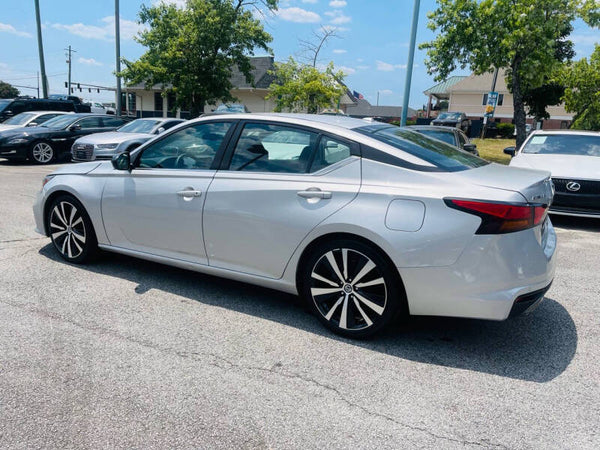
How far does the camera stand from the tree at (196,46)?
70.2 ft

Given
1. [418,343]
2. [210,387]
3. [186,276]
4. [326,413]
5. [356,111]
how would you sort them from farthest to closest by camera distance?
1. [356,111]
2. [186,276]
3. [418,343]
4. [210,387]
5. [326,413]

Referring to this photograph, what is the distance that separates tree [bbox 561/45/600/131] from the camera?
19297 mm

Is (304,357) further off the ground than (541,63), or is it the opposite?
(541,63)

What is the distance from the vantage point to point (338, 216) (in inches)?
129

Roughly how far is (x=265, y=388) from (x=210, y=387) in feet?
1.07

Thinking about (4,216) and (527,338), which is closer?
(527,338)

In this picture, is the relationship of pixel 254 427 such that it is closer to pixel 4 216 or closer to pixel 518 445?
pixel 518 445

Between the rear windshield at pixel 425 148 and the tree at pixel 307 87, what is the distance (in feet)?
46.5

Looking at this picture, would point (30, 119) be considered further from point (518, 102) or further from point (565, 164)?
point (518, 102)

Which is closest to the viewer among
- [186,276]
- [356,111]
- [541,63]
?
[186,276]

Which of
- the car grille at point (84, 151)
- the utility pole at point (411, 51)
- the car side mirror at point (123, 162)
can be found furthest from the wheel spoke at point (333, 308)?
the utility pole at point (411, 51)

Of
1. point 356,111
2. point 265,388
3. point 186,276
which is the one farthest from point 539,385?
point 356,111

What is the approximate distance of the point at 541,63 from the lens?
16.0m

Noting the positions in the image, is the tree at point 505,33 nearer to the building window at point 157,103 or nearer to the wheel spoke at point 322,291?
the wheel spoke at point 322,291
